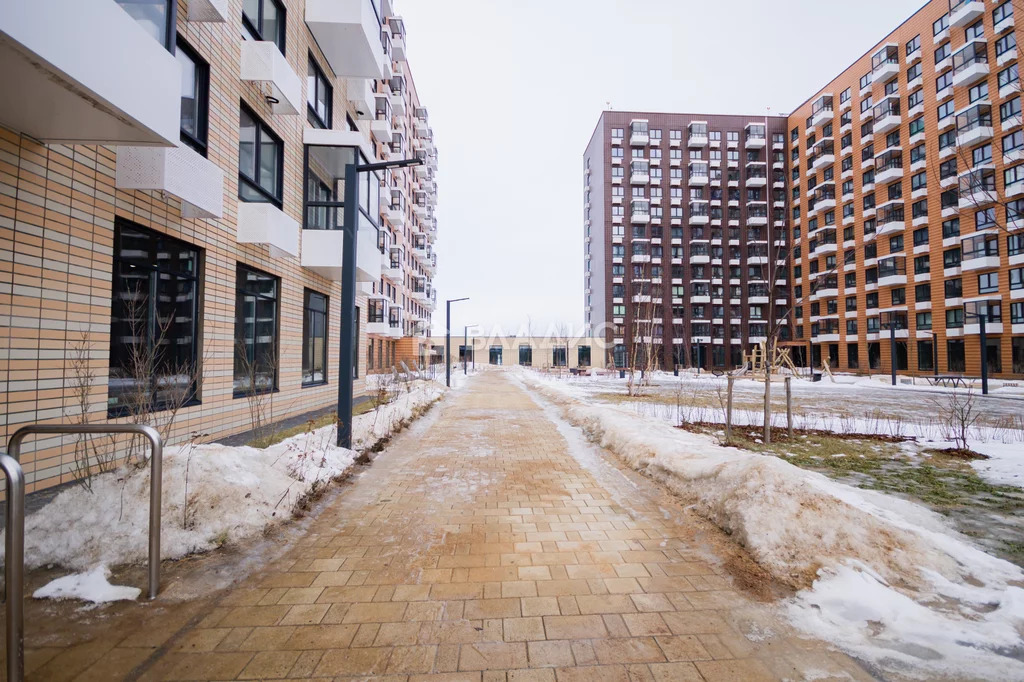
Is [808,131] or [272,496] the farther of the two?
[808,131]

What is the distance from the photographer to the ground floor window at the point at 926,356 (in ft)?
138

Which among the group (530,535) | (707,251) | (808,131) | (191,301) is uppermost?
(808,131)

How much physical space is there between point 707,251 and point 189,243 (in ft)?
216

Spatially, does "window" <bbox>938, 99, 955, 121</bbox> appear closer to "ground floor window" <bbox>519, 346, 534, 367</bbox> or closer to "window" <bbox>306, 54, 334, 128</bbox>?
"window" <bbox>306, 54, 334, 128</bbox>

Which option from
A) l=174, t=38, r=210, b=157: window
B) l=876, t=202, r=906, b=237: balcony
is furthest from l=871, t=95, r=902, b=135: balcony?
l=174, t=38, r=210, b=157: window

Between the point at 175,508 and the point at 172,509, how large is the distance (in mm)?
22

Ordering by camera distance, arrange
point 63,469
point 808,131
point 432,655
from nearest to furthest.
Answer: point 432,655 → point 63,469 → point 808,131

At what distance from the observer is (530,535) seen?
438 cm

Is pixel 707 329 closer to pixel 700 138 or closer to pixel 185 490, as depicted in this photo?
pixel 700 138

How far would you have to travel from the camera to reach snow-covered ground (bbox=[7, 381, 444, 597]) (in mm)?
3629

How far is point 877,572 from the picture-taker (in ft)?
10.9

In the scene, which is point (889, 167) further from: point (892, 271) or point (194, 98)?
point (194, 98)

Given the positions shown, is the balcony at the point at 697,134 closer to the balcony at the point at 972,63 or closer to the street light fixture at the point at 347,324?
the balcony at the point at 972,63

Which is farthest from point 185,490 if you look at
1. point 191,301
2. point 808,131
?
point 808,131
